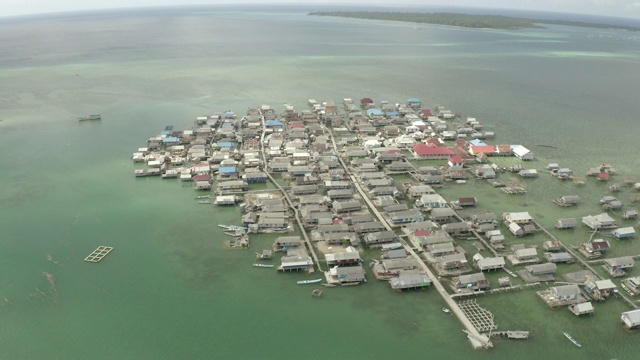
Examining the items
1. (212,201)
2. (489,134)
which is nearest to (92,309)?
(212,201)

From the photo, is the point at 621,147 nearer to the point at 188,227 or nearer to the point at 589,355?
the point at 589,355

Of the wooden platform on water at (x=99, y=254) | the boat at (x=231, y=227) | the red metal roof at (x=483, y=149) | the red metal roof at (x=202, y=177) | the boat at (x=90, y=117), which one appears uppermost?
the red metal roof at (x=483, y=149)

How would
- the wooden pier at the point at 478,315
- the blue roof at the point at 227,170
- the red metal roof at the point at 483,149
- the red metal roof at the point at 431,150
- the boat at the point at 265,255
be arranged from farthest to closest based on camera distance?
1. the red metal roof at the point at 483,149
2. the red metal roof at the point at 431,150
3. the blue roof at the point at 227,170
4. the boat at the point at 265,255
5. the wooden pier at the point at 478,315

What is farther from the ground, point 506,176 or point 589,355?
point 506,176

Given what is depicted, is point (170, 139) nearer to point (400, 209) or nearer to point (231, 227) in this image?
point (231, 227)

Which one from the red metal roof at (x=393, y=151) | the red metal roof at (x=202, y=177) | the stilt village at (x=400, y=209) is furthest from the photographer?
the red metal roof at (x=393, y=151)

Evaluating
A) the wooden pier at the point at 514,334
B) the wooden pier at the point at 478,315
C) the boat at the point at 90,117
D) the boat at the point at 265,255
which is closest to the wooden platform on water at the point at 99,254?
the boat at the point at 265,255

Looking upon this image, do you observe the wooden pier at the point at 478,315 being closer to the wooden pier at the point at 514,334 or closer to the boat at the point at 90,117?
the wooden pier at the point at 514,334

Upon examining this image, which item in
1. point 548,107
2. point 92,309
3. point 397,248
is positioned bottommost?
point 92,309
